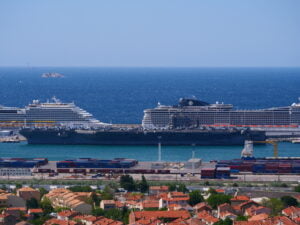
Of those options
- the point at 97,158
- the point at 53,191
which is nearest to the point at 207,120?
the point at 97,158

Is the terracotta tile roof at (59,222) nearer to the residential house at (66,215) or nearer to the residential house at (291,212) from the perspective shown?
the residential house at (66,215)

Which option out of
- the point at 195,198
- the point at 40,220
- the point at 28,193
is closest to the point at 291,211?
the point at 195,198

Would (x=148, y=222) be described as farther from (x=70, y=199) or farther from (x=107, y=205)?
(x=70, y=199)

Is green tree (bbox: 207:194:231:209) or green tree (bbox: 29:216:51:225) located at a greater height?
green tree (bbox: 207:194:231:209)

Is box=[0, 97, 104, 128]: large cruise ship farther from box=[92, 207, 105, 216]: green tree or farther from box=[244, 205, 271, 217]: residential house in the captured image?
box=[244, 205, 271, 217]: residential house

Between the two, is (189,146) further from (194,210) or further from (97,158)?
(194,210)

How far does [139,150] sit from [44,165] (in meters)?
11.5

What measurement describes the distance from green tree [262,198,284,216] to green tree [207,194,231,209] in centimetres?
156

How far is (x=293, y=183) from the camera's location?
53250mm

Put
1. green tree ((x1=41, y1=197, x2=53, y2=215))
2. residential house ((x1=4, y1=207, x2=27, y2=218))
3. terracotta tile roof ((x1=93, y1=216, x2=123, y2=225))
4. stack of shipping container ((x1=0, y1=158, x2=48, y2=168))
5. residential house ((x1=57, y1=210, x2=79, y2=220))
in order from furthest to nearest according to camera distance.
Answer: stack of shipping container ((x1=0, y1=158, x2=48, y2=168)) → green tree ((x1=41, y1=197, x2=53, y2=215)) → residential house ((x1=57, y1=210, x2=79, y2=220)) → residential house ((x1=4, y1=207, x2=27, y2=218)) → terracotta tile roof ((x1=93, y1=216, x2=123, y2=225))

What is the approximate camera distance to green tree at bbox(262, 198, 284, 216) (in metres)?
43.6

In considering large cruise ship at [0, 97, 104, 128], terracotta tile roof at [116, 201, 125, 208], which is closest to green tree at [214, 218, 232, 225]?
terracotta tile roof at [116, 201, 125, 208]

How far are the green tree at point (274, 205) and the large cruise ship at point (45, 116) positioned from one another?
38.4 metres

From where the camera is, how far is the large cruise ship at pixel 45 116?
83.2 m
